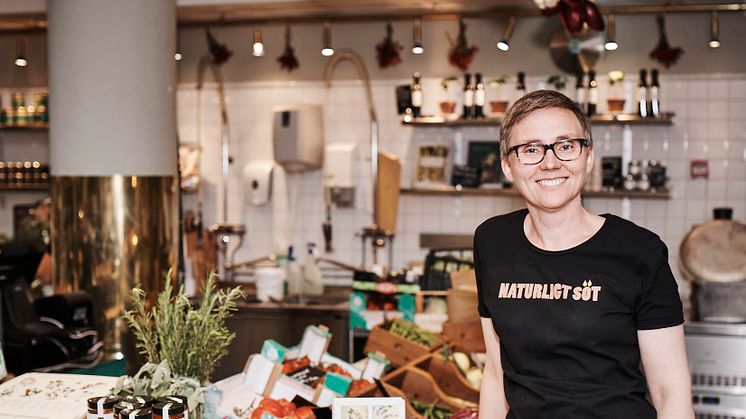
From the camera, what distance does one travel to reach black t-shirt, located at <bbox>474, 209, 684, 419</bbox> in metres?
2.00

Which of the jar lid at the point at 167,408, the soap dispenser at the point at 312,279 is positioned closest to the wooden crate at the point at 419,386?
the jar lid at the point at 167,408

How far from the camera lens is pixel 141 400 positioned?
210 centimetres

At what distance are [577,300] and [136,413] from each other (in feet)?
3.56

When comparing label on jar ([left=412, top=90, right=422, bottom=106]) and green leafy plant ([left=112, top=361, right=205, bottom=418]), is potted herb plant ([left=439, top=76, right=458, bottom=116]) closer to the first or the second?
label on jar ([left=412, top=90, right=422, bottom=106])

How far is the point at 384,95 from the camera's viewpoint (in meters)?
6.62

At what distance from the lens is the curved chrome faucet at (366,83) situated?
6.50 meters

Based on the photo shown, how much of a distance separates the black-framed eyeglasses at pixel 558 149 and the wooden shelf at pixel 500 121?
160 inches

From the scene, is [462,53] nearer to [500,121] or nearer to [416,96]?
[416,96]

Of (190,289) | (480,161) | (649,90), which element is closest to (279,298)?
(190,289)

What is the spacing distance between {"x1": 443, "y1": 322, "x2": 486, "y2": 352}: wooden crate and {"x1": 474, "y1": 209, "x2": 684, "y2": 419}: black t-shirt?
4.46 ft

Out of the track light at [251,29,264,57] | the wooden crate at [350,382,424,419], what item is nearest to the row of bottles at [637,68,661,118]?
the track light at [251,29,264,57]

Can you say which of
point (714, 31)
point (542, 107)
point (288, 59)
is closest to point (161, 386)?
point (542, 107)

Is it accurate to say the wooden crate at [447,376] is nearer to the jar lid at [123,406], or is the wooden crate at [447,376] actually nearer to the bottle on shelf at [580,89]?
the jar lid at [123,406]

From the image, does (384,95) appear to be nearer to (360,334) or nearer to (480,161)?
(480,161)
